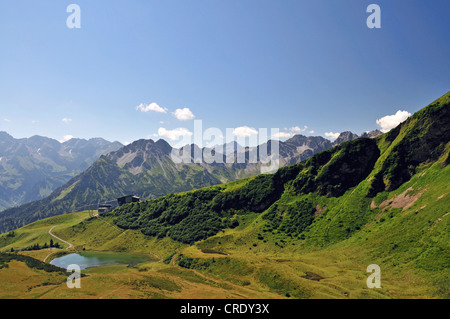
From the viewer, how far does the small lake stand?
126m

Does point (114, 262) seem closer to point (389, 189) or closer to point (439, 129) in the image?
point (389, 189)

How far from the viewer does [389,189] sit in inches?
4855

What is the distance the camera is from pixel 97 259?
136 m

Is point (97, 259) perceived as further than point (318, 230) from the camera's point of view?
Yes

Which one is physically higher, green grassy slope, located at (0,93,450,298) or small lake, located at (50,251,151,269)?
green grassy slope, located at (0,93,450,298)

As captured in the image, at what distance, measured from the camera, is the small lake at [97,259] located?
126250 millimetres

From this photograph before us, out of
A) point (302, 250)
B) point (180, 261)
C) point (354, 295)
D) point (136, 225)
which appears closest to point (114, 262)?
point (180, 261)

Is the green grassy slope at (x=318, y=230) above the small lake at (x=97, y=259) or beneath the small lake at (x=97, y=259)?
above

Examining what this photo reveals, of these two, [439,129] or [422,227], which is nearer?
[422,227]

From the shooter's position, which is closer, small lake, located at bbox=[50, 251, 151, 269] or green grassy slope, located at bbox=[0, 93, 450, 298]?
green grassy slope, located at bbox=[0, 93, 450, 298]

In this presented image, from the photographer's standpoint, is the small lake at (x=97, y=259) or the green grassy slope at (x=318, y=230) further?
the small lake at (x=97, y=259)

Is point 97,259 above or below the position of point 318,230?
below
